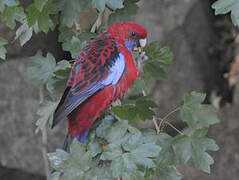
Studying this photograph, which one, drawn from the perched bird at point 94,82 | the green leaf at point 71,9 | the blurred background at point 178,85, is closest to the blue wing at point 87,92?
the perched bird at point 94,82

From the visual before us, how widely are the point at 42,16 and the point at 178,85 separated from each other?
6.15ft

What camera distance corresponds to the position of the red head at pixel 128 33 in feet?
4.95

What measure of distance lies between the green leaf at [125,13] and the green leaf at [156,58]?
156 mm

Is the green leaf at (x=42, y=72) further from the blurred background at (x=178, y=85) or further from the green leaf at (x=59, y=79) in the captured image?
the blurred background at (x=178, y=85)

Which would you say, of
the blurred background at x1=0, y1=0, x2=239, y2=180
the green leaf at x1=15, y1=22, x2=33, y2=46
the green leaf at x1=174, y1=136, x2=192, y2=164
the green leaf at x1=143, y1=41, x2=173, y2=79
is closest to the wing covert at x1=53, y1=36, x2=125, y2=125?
the green leaf at x1=143, y1=41, x2=173, y2=79

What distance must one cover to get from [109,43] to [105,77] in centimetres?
17

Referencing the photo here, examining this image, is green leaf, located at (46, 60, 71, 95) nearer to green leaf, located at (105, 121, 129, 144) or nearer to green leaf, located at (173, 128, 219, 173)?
green leaf, located at (105, 121, 129, 144)

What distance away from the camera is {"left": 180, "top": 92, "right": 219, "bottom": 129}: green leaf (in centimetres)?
126

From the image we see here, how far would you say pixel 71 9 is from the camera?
1357mm

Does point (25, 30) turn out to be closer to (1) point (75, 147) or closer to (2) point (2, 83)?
(1) point (75, 147)

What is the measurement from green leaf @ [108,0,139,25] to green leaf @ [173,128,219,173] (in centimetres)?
54

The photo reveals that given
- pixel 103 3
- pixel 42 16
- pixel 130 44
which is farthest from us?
pixel 130 44

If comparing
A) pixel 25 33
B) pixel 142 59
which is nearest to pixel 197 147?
pixel 142 59

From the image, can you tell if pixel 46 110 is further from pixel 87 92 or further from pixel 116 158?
pixel 116 158
